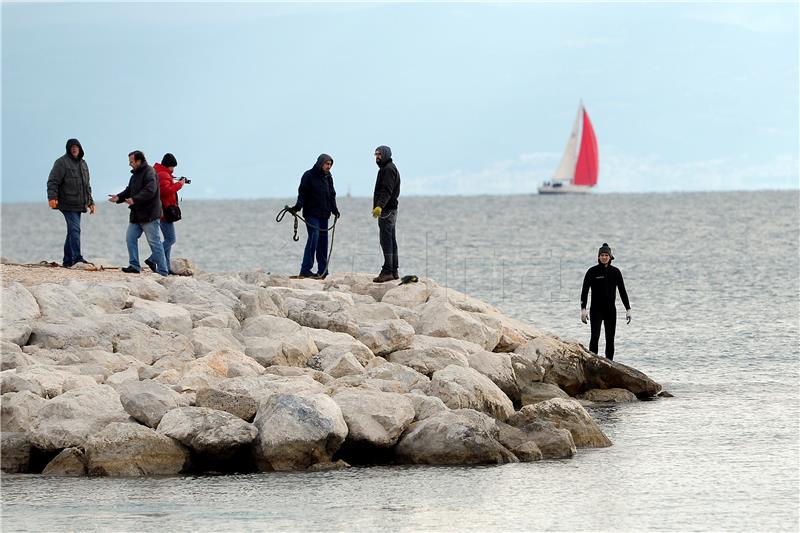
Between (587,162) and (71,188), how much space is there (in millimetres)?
109985

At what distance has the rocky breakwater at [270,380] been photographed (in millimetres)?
12734

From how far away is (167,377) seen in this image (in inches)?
550

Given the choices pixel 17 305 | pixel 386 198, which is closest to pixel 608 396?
pixel 386 198

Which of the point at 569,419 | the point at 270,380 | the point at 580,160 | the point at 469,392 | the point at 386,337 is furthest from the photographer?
the point at 580,160

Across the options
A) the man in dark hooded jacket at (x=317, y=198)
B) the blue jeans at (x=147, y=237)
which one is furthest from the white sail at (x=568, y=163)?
the blue jeans at (x=147, y=237)

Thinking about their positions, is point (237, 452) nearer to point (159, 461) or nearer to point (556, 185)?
point (159, 461)

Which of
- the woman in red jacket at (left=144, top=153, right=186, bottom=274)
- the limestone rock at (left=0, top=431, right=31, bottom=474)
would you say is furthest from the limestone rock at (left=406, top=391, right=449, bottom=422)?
the woman in red jacket at (left=144, top=153, right=186, bottom=274)

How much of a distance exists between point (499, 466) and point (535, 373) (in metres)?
4.11

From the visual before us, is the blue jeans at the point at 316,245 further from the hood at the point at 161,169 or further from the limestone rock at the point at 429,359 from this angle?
the limestone rock at the point at 429,359

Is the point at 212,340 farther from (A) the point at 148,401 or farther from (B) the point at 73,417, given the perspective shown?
(B) the point at 73,417

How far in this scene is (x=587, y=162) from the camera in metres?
126

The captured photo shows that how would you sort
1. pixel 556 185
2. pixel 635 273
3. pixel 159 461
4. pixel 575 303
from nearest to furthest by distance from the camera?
1. pixel 159 461
2. pixel 575 303
3. pixel 635 273
4. pixel 556 185

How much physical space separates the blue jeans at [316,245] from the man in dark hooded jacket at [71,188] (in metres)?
3.15

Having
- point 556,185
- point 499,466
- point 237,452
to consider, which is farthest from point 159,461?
point 556,185
